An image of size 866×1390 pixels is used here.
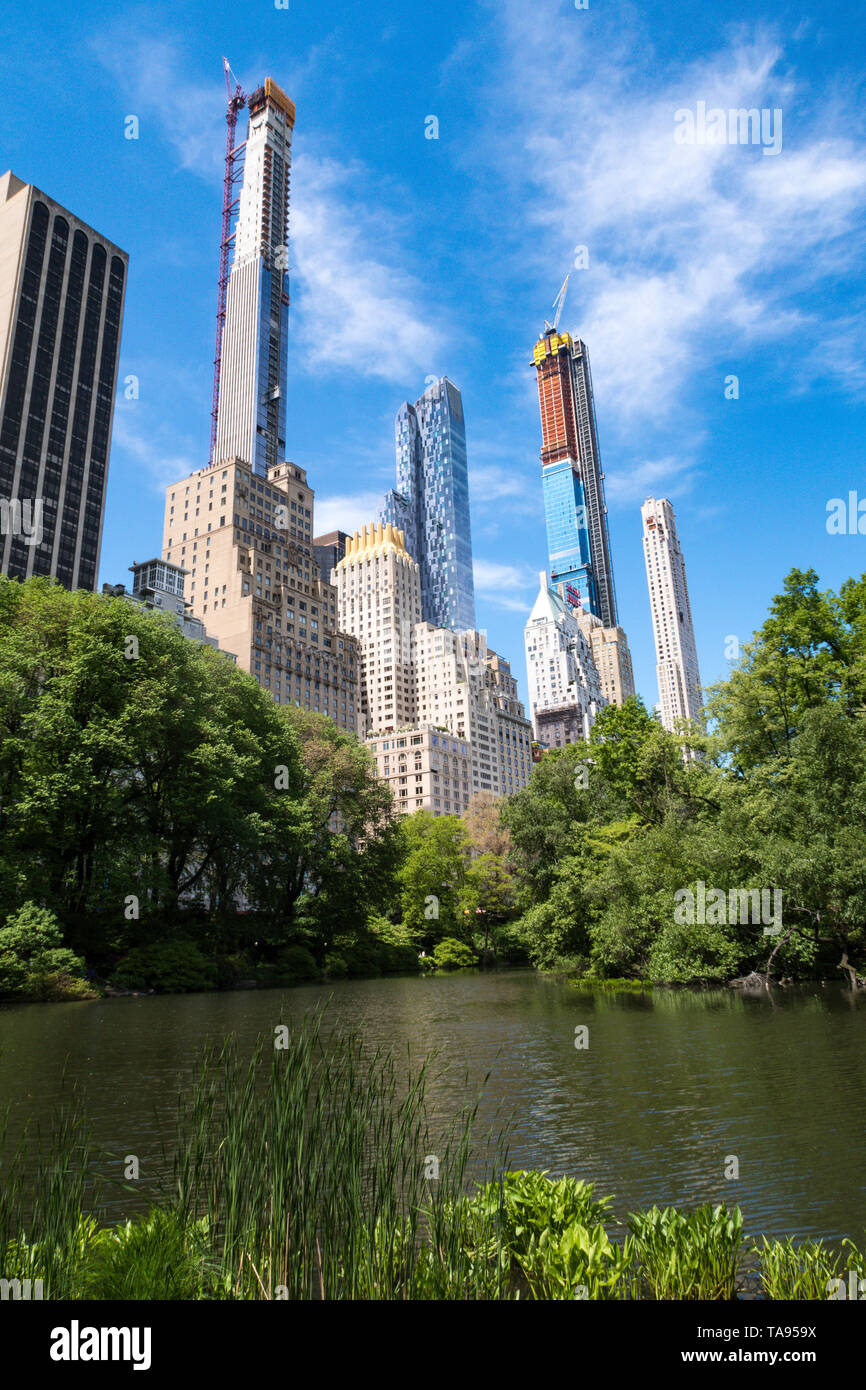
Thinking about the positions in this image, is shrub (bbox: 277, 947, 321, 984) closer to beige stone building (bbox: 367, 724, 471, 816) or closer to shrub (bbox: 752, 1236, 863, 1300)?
shrub (bbox: 752, 1236, 863, 1300)

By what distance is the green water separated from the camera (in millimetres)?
9320

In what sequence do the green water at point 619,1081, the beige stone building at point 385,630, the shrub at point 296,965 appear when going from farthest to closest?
the beige stone building at point 385,630, the shrub at point 296,965, the green water at point 619,1081

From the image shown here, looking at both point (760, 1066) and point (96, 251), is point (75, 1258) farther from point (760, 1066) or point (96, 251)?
point (96, 251)

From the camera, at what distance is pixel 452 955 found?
214 feet

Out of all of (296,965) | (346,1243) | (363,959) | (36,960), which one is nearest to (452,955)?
(363,959)

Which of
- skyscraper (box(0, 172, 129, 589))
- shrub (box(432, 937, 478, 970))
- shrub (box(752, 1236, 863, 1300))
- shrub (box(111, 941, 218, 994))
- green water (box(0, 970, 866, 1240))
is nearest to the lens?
shrub (box(752, 1236, 863, 1300))

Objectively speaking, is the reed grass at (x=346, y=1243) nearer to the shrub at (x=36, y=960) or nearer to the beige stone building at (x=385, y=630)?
the shrub at (x=36, y=960)

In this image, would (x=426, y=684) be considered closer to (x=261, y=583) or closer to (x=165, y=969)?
(x=261, y=583)

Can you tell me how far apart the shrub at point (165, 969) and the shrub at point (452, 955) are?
85.6ft

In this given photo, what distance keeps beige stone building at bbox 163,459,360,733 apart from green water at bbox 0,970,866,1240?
102860mm

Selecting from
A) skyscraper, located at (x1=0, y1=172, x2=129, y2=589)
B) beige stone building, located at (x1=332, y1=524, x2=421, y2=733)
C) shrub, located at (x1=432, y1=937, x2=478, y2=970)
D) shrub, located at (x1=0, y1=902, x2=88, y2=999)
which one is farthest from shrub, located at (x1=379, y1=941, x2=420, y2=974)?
beige stone building, located at (x1=332, y1=524, x2=421, y2=733)

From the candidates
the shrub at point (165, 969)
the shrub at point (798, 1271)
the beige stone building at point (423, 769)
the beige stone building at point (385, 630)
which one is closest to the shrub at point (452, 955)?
the shrub at point (165, 969)

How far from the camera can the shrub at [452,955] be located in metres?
64.9
